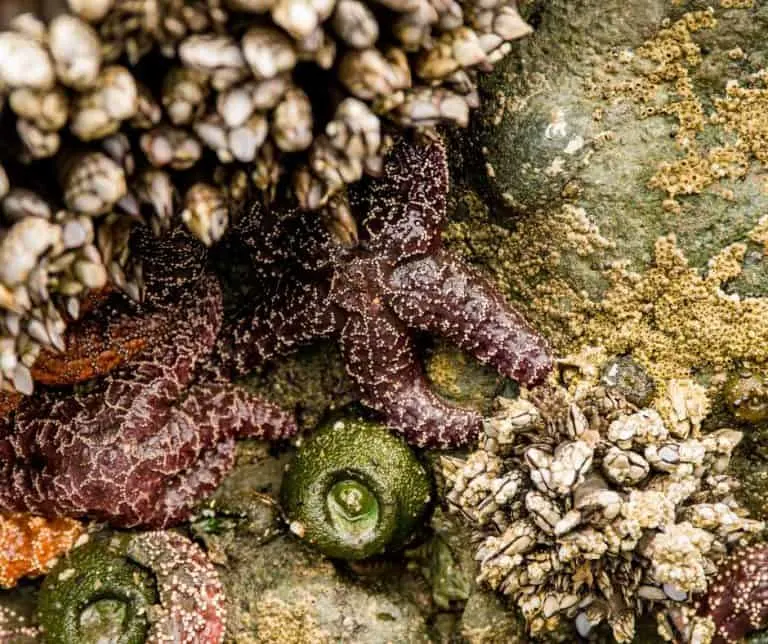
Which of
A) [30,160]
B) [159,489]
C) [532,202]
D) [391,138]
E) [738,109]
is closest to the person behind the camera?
[30,160]

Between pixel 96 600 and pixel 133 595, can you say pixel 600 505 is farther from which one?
pixel 96 600

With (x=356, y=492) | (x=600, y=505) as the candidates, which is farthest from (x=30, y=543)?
(x=600, y=505)

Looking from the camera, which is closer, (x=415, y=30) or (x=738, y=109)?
(x=415, y=30)

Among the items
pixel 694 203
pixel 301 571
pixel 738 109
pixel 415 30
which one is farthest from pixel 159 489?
pixel 738 109

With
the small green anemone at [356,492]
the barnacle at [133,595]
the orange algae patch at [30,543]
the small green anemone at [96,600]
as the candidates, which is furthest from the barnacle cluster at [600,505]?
the orange algae patch at [30,543]

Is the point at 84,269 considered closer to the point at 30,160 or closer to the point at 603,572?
the point at 30,160

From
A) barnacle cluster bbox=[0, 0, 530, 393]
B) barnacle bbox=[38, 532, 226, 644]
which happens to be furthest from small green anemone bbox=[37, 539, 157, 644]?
barnacle cluster bbox=[0, 0, 530, 393]

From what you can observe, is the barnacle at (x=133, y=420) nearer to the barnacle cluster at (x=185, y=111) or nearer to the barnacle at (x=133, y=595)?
the barnacle at (x=133, y=595)
